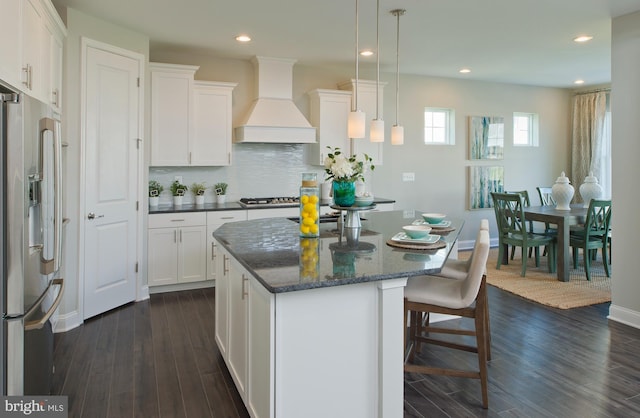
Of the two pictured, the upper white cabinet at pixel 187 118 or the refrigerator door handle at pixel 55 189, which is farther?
the upper white cabinet at pixel 187 118

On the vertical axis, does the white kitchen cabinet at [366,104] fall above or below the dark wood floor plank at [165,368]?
above

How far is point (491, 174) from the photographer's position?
7.28 meters

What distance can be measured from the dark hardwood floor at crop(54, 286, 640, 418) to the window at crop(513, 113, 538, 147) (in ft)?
13.6

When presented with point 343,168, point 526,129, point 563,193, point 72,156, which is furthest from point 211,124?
point 526,129

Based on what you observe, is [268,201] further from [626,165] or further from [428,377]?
[626,165]

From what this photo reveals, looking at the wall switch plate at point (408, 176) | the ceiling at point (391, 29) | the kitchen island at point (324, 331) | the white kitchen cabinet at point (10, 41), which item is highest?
the ceiling at point (391, 29)

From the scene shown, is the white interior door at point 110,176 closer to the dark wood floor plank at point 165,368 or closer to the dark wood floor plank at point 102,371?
the dark wood floor plank at point 102,371

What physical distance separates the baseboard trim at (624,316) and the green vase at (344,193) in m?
2.66

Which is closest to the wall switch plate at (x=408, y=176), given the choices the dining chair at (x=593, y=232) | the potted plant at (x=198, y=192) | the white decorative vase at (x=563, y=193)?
the white decorative vase at (x=563, y=193)

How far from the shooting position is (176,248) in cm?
478

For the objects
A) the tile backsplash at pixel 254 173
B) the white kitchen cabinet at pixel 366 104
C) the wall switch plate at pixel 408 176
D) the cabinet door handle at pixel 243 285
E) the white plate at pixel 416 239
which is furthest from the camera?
the wall switch plate at pixel 408 176

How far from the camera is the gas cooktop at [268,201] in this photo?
5230mm

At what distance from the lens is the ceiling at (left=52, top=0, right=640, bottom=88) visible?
3723mm

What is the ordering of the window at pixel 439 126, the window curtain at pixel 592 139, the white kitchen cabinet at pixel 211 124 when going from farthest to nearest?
the window curtain at pixel 592 139 < the window at pixel 439 126 < the white kitchen cabinet at pixel 211 124
